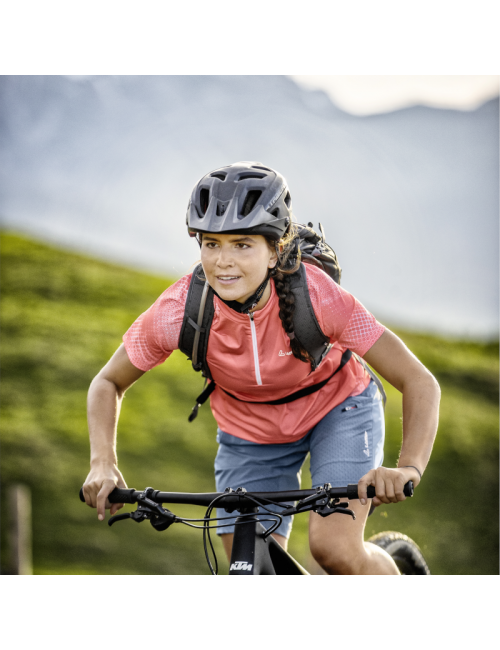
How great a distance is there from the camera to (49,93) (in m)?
7.43

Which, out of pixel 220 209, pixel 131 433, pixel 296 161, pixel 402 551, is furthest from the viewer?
pixel 131 433

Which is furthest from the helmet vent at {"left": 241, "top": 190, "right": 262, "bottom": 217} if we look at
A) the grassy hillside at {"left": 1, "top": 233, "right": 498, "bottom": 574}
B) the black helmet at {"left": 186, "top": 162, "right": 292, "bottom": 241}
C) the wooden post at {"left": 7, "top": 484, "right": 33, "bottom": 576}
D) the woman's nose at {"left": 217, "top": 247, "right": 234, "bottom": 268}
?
the grassy hillside at {"left": 1, "top": 233, "right": 498, "bottom": 574}

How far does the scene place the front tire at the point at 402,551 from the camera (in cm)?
324

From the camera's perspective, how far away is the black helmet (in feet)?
7.37

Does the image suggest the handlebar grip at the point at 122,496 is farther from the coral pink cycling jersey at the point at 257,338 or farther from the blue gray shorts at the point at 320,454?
the blue gray shorts at the point at 320,454

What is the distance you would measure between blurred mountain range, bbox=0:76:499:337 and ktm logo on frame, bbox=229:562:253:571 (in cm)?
318

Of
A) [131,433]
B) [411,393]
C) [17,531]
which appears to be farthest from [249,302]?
[131,433]

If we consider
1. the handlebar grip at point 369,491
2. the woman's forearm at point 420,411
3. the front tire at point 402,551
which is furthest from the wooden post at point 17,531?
the handlebar grip at point 369,491

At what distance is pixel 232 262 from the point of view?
2.29 metres

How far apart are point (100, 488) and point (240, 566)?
55cm

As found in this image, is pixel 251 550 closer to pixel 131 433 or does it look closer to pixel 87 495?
pixel 87 495

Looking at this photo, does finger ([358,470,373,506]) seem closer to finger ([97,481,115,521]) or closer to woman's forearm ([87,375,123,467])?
finger ([97,481,115,521])

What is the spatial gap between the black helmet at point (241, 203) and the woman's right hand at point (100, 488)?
95 centimetres

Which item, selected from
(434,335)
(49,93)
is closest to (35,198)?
(49,93)
